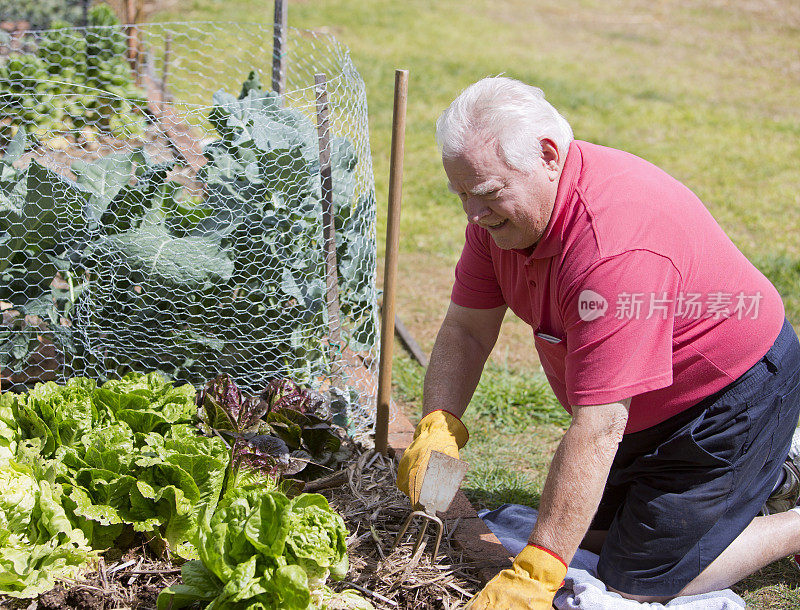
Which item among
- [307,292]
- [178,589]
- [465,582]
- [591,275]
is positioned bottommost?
[465,582]

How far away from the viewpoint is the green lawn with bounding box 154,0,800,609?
3287 millimetres

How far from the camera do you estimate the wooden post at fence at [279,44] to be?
129 inches

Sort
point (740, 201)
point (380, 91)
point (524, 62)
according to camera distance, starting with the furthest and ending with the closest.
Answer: point (524, 62)
point (380, 91)
point (740, 201)

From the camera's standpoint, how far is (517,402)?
10.9 feet

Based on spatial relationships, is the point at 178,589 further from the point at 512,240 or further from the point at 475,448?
the point at 475,448

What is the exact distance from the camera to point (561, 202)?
1.80 meters

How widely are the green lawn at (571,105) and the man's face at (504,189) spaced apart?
127 cm

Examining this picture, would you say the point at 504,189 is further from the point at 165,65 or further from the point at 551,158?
the point at 165,65

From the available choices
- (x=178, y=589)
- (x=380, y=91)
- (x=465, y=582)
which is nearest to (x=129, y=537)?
(x=178, y=589)

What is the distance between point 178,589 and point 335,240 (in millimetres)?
1325

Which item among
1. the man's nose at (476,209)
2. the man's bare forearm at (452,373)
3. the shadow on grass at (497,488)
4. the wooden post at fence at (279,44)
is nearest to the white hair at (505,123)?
the man's nose at (476,209)

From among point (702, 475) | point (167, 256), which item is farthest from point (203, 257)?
point (702, 475)

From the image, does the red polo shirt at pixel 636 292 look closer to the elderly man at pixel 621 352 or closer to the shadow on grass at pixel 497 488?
the elderly man at pixel 621 352

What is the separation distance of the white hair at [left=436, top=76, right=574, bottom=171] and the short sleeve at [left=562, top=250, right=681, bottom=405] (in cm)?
30
